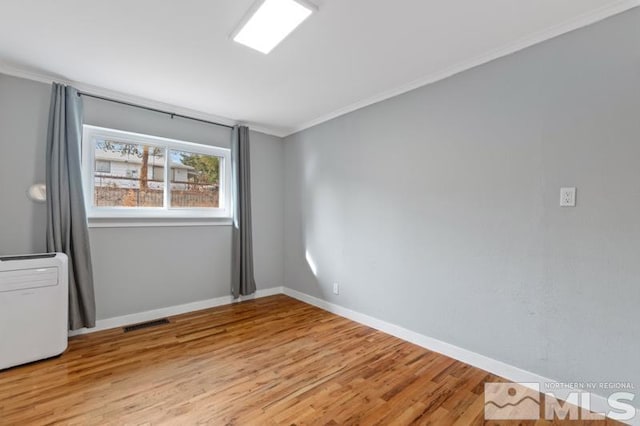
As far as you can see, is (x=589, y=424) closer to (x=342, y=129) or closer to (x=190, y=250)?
(x=342, y=129)

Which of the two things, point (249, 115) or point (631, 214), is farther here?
point (249, 115)

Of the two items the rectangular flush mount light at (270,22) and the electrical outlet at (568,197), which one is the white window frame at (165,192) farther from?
the electrical outlet at (568,197)

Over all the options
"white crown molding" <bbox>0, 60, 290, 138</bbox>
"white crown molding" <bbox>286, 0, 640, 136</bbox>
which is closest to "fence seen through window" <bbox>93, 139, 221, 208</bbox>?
"white crown molding" <bbox>0, 60, 290, 138</bbox>

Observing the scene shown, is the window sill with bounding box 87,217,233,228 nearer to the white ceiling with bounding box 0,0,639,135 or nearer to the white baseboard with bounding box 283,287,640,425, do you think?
the white ceiling with bounding box 0,0,639,135

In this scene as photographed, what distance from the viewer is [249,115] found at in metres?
3.58

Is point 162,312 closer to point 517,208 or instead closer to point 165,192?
point 165,192

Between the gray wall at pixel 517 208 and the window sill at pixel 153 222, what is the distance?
1769 millimetres

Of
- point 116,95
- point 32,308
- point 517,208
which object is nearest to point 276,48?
point 116,95

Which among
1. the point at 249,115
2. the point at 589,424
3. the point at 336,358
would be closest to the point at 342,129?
the point at 249,115

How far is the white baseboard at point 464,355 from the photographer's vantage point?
5.69ft

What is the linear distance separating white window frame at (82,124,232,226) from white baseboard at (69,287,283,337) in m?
0.97

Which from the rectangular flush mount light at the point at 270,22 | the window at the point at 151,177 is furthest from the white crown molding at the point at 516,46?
the window at the point at 151,177

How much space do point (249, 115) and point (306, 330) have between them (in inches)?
103

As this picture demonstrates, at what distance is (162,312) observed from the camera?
10.6 feet
